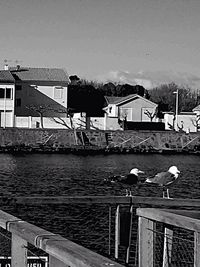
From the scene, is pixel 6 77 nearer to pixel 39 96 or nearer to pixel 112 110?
pixel 39 96

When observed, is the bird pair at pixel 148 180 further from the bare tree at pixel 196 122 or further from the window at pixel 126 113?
the window at pixel 126 113

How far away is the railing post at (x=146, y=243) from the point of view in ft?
22.3

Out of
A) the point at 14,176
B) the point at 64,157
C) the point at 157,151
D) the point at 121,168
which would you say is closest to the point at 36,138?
the point at 64,157

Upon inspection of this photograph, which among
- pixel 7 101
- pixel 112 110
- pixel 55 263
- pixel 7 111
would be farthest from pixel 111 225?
pixel 112 110

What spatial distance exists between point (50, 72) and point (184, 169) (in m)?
35.6

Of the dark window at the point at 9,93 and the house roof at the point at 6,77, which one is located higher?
the house roof at the point at 6,77

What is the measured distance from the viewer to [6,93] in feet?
284

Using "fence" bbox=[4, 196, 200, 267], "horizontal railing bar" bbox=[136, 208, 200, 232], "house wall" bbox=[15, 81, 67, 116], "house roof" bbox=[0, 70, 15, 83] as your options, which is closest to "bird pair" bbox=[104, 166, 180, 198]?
"fence" bbox=[4, 196, 200, 267]

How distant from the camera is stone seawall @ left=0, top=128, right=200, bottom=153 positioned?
8288cm

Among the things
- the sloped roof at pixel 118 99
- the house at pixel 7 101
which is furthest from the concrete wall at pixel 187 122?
the house at pixel 7 101

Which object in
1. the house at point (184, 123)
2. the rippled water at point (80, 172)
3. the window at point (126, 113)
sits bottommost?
the rippled water at point (80, 172)

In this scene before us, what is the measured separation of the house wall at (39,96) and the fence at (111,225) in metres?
58.6

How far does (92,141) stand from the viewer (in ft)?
279

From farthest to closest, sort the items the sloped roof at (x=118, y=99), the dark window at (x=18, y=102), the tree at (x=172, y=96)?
the tree at (x=172, y=96) < the sloped roof at (x=118, y=99) < the dark window at (x=18, y=102)
